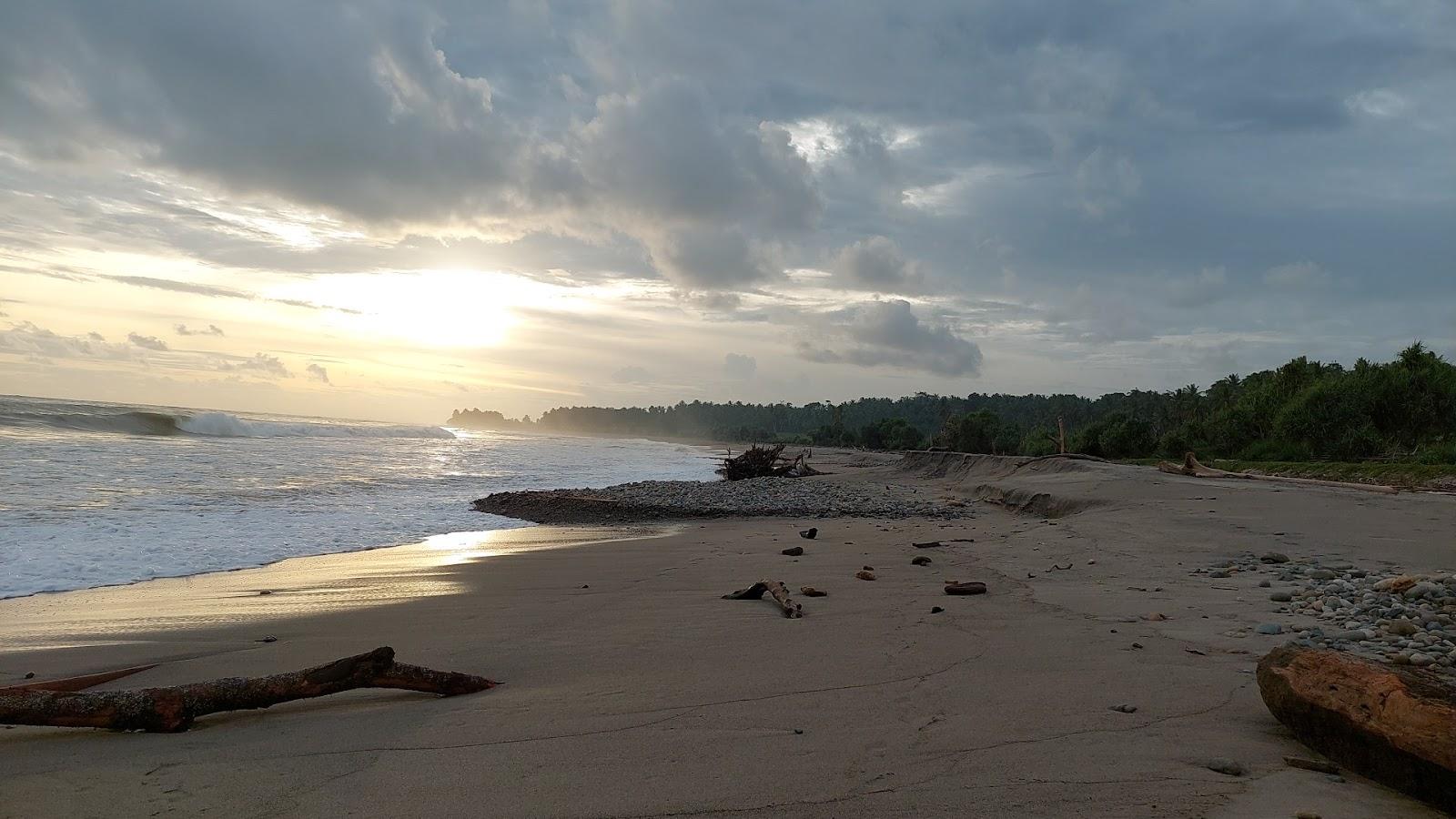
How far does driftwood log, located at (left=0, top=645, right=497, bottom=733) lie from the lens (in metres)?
3.58

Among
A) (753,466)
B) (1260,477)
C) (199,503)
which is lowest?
(199,503)

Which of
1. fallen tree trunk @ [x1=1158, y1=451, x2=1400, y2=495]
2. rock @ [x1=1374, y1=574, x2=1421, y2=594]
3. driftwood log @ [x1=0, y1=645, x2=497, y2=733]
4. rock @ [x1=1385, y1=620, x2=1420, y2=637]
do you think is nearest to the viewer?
driftwood log @ [x1=0, y1=645, x2=497, y2=733]

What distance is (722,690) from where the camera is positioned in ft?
13.9

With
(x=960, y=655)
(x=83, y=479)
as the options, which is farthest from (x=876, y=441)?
(x=960, y=655)

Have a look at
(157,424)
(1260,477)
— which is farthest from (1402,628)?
(157,424)

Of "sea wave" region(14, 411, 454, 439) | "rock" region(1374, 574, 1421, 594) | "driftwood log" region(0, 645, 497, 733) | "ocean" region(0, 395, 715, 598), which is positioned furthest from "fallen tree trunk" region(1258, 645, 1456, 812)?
"sea wave" region(14, 411, 454, 439)

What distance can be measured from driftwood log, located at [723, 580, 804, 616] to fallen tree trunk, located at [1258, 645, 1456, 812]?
345cm

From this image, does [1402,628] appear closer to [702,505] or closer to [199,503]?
[702,505]

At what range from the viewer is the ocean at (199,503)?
975cm

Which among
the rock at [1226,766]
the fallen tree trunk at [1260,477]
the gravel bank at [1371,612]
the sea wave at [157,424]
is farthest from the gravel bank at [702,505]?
the sea wave at [157,424]

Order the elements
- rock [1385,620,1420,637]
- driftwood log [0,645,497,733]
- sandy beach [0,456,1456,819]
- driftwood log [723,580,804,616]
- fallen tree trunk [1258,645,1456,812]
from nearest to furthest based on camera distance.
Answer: fallen tree trunk [1258,645,1456,812]
sandy beach [0,456,1456,819]
driftwood log [0,645,497,733]
rock [1385,620,1420,637]
driftwood log [723,580,804,616]

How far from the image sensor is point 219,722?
12.4 ft

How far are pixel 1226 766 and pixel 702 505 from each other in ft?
53.7

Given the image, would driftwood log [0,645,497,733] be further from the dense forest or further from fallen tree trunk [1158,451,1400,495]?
the dense forest
